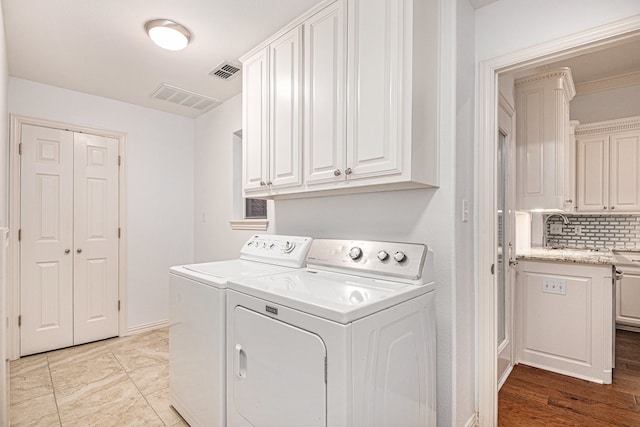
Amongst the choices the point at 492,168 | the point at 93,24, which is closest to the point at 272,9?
the point at 93,24

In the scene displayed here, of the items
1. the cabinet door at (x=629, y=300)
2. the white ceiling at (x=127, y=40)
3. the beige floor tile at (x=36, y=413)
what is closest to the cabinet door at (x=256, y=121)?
the white ceiling at (x=127, y=40)

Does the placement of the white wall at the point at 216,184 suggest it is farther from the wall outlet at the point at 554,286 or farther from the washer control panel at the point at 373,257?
the wall outlet at the point at 554,286

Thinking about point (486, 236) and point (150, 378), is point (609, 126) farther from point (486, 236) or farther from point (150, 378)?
point (150, 378)

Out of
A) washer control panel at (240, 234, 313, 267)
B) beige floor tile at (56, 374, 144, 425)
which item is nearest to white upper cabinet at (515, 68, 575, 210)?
washer control panel at (240, 234, 313, 267)

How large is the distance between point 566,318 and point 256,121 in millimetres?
2803

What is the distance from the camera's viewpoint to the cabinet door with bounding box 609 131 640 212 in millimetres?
3295

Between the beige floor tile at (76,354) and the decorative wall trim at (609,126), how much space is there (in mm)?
5388

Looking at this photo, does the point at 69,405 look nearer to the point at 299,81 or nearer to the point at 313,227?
the point at 313,227

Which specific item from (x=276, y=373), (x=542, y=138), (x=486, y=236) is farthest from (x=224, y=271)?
(x=542, y=138)

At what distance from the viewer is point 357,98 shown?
5.34ft

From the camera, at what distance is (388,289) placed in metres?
1.37

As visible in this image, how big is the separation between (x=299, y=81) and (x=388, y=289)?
130 centimetres

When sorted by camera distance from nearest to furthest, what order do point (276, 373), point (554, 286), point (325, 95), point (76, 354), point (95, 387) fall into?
point (276, 373)
point (325, 95)
point (95, 387)
point (554, 286)
point (76, 354)

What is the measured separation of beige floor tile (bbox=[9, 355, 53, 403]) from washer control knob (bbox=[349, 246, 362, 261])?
2.40 m
